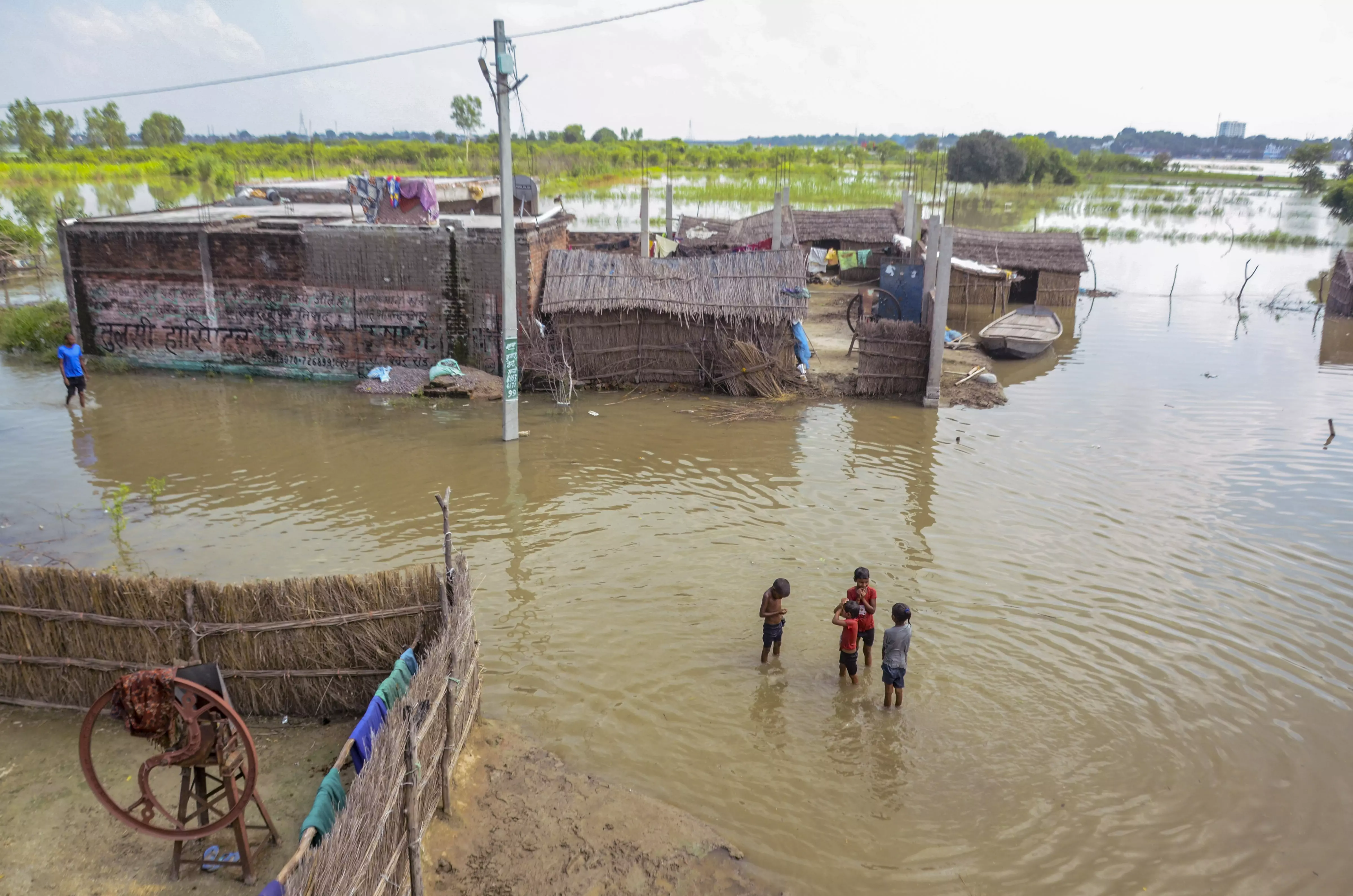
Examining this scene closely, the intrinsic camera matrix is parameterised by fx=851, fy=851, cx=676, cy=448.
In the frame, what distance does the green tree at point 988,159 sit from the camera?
59.2m

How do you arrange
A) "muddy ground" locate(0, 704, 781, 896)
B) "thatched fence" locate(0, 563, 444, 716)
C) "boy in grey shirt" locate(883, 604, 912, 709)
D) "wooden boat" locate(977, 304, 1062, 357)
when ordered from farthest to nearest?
"wooden boat" locate(977, 304, 1062, 357) < "boy in grey shirt" locate(883, 604, 912, 709) < "thatched fence" locate(0, 563, 444, 716) < "muddy ground" locate(0, 704, 781, 896)

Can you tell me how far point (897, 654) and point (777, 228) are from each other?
18.7 metres

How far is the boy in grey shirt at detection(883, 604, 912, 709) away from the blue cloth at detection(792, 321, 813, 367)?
31.3ft

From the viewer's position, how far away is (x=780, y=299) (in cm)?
1532

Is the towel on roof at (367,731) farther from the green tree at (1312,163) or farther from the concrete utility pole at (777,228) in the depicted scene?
the green tree at (1312,163)

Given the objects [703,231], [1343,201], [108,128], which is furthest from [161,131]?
[1343,201]

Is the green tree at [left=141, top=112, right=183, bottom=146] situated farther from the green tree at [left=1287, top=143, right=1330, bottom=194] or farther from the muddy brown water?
the green tree at [left=1287, top=143, right=1330, bottom=194]

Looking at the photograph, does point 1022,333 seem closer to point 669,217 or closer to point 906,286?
point 906,286

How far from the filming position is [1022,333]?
19344mm

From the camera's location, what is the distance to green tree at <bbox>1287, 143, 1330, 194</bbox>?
178 feet

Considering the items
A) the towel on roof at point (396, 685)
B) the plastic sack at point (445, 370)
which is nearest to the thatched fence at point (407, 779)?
the towel on roof at point (396, 685)

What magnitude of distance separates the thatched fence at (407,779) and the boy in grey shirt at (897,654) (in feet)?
10.5

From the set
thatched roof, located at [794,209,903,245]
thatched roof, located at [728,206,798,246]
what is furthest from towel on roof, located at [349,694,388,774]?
thatched roof, located at [794,209,903,245]

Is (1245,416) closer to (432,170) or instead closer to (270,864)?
(270,864)
